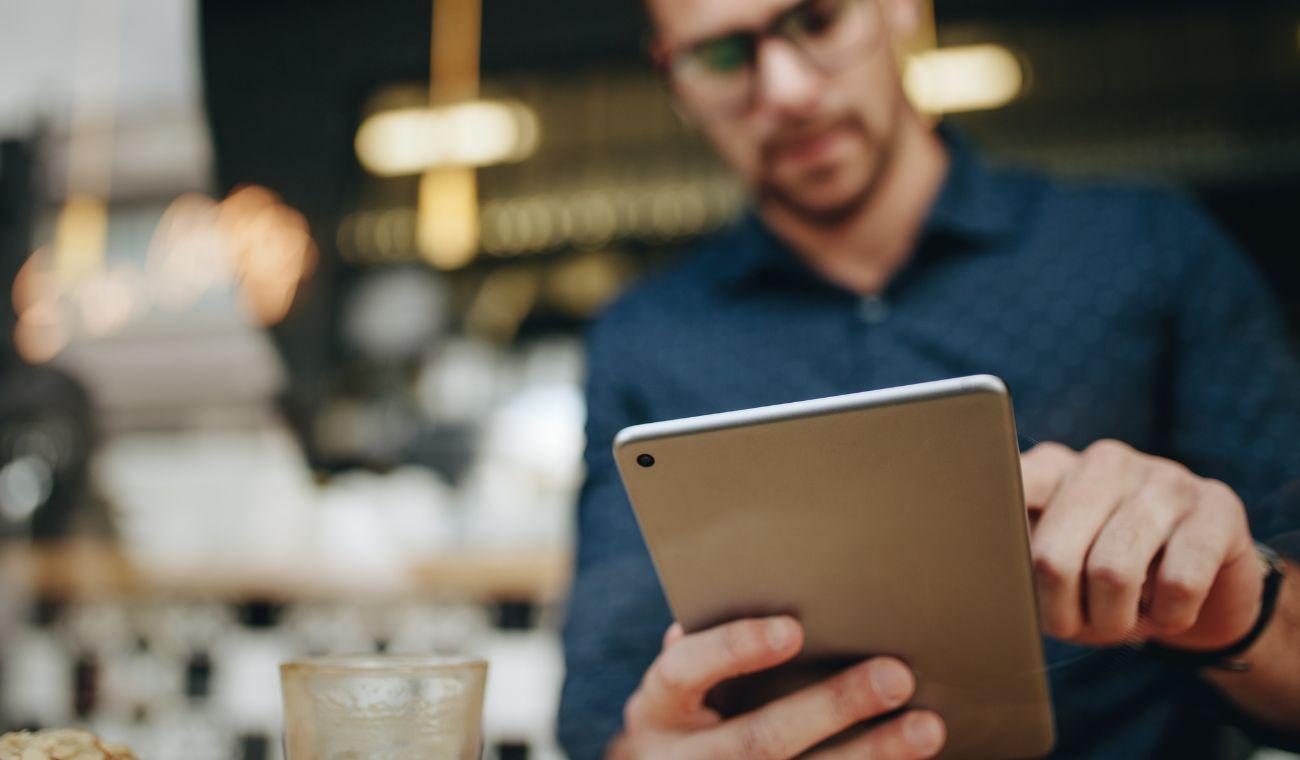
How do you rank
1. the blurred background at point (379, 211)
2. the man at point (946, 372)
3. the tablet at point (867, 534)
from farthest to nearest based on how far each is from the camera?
the blurred background at point (379, 211), the man at point (946, 372), the tablet at point (867, 534)

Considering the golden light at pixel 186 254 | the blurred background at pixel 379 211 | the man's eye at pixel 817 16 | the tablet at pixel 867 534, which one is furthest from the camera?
the golden light at pixel 186 254

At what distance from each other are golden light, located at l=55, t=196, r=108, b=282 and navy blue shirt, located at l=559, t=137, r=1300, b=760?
2075mm

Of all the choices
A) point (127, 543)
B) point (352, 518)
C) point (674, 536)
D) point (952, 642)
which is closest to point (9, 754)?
point (674, 536)

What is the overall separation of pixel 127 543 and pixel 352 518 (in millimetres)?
543

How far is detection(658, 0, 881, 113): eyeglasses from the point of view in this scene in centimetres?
113

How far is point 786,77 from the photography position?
3.71 ft

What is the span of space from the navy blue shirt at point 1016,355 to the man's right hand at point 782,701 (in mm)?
76

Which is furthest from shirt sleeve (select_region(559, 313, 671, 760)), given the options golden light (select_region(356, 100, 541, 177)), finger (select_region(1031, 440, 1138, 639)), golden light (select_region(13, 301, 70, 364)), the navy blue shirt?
golden light (select_region(13, 301, 70, 364))

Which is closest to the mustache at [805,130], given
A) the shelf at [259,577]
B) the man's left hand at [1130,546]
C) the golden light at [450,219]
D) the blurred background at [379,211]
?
the man's left hand at [1130,546]

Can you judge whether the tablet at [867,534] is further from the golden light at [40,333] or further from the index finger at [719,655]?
the golden light at [40,333]

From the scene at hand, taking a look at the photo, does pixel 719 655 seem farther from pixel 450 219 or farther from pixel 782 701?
pixel 450 219

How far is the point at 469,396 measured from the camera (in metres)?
2.81

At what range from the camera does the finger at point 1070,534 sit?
61cm

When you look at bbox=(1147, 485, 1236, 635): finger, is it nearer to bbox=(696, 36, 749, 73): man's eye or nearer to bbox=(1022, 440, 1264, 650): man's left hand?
bbox=(1022, 440, 1264, 650): man's left hand
